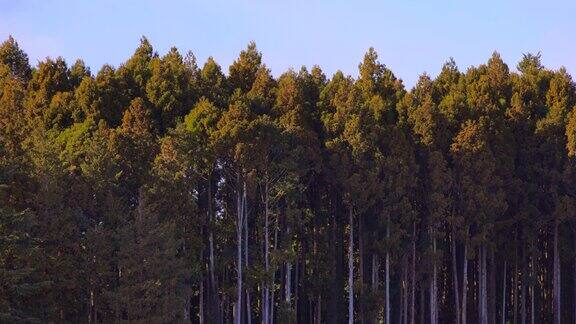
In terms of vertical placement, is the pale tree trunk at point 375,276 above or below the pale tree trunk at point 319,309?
above

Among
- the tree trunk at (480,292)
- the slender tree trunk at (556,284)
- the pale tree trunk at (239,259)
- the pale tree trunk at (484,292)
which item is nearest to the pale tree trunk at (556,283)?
the slender tree trunk at (556,284)

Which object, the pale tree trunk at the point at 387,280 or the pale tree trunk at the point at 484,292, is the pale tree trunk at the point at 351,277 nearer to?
the pale tree trunk at the point at 387,280

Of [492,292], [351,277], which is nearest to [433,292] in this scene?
[492,292]

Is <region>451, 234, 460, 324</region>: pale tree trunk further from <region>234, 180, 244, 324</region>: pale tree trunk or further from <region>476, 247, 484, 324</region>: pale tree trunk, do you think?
<region>234, 180, 244, 324</region>: pale tree trunk

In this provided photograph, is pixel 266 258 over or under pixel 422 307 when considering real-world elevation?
over

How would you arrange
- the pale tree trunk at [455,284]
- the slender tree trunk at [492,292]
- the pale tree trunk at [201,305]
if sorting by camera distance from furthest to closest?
the slender tree trunk at [492,292]
the pale tree trunk at [455,284]
the pale tree trunk at [201,305]

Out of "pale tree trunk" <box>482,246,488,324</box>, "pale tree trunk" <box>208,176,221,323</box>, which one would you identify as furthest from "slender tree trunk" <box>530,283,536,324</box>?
"pale tree trunk" <box>208,176,221,323</box>

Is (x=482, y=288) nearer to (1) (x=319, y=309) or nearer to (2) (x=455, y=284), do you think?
(2) (x=455, y=284)

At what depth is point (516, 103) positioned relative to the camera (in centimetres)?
3559

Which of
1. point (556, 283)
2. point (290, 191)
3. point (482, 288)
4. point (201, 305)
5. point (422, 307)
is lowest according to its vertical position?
point (422, 307)

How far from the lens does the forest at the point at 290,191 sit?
24.8m

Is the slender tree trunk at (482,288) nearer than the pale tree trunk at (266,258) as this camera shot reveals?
No

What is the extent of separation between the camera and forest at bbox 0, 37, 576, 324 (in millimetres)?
24797

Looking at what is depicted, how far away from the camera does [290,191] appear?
96.3ft
